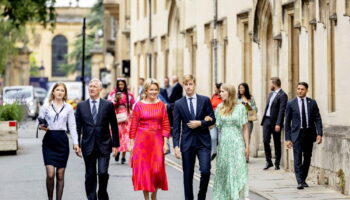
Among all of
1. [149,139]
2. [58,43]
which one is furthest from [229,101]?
[58,43]

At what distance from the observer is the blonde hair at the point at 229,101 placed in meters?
14.5

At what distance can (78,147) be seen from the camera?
14.5 m

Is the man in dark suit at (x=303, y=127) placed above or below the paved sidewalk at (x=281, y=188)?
above

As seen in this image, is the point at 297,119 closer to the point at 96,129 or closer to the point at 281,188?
the point at 281,188

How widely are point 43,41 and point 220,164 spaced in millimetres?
133830

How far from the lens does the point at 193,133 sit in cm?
1462

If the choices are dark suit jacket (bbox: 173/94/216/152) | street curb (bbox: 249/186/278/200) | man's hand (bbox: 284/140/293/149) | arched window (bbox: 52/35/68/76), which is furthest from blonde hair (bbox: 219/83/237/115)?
arched window (bbox: 52/35/68/76)

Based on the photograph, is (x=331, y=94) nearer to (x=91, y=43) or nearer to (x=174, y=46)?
(x=174, y=46)

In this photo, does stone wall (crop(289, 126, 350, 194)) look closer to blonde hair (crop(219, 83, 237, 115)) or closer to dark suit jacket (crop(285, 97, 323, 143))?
dark suit jacket (crop(285, 97, 323, 143))

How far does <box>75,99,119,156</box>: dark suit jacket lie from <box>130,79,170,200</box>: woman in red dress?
335 millimetres

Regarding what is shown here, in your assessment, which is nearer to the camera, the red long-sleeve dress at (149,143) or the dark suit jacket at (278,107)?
the red long-sleeve dress at (149,143)

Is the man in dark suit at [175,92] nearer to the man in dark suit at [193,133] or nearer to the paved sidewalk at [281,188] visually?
the paved sidewalk at [281,188]

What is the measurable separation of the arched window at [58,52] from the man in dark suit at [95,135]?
131101 millimetres

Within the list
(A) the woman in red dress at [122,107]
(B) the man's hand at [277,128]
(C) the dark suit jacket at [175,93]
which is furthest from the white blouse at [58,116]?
(C) the dark suit jacket at [175,93]
